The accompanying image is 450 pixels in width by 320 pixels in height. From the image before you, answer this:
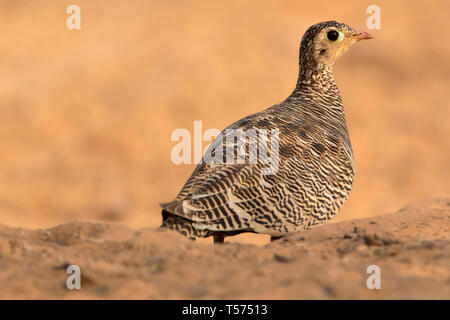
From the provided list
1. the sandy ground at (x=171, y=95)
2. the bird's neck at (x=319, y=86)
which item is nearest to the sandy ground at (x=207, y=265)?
the sandy ground at (x=171, y=95)

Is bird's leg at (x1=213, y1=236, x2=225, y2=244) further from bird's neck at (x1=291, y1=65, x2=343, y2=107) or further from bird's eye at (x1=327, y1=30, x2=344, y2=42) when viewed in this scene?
bird's eye at (x1=327, y1=30, x2=344, y2=42)

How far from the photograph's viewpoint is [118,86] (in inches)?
895

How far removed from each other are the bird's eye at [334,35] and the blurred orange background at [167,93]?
8151 millimetres

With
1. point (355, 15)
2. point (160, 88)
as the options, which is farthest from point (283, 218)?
point (355, 15)

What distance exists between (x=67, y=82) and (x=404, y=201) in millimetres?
10629

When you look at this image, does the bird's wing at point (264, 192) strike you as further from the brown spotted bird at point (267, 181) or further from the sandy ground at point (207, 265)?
the sandy ground at point (207, 265)

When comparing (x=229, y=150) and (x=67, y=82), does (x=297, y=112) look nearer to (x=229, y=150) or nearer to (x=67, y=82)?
(x=229, y=150)

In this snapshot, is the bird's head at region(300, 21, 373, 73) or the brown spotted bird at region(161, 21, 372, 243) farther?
the bird's head at region(300, 21, 373, 73)

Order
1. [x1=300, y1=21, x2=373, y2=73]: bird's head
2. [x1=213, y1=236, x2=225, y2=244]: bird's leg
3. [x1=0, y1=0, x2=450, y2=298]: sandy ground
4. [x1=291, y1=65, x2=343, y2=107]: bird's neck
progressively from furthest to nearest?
[x1=0, y1=0, x2=450, y2=298]: sandy ground
[x1=300, y1=21, x2=373, y2=73]: bird's head
[x1=291, y1=65, x2=343, y2=107]: bird's neck
[x1=213, y1=236, x2=225, y2=244]: bird's leg

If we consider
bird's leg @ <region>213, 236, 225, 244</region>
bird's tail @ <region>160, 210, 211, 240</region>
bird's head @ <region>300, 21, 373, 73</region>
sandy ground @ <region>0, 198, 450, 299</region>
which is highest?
bird's head @ <region>300, 21, 373, 73</region>

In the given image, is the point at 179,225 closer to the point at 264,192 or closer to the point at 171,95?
the point at 264,192

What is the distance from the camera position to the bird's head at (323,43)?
8922 millimetres

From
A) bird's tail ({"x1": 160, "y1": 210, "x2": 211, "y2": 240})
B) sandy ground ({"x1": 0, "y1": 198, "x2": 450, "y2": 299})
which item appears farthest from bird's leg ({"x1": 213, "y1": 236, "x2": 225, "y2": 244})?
sandy ground ({"x1": 0, "y1": 198, "x2": 450, "y2": 299})

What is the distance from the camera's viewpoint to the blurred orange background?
1897 centimetres
